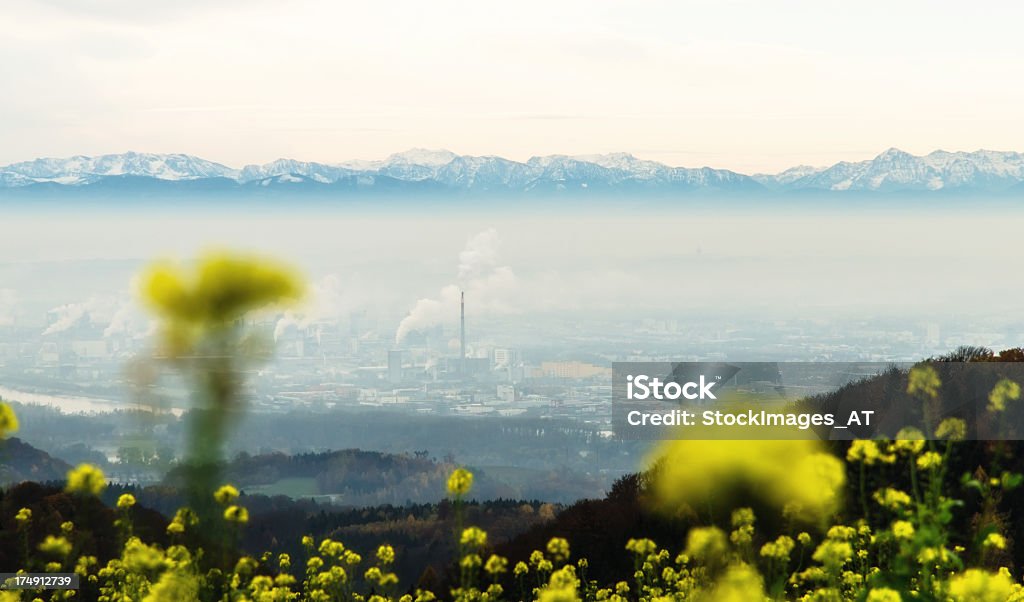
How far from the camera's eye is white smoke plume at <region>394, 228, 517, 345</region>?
124m

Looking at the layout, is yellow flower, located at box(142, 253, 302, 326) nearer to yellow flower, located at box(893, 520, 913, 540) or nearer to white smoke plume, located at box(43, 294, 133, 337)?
yellow flower, located at box(893, 520, 913, 540)

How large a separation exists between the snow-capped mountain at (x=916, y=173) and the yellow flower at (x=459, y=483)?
126803 millimetres

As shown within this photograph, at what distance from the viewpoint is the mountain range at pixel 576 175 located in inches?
4237

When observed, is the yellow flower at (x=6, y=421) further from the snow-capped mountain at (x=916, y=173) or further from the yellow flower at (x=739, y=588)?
the snow-capped mountain at (x=916, y=173)

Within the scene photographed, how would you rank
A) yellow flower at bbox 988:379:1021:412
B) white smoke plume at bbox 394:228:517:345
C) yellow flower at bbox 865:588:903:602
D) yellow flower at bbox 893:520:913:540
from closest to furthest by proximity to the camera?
Answer: yellow flower at bbox 865:588:903:602
yellow flower at bbox 893:520:913:540
yellow flower at bbox 988:379:1021:412
white smoke plume at bbox 394:228:517:345

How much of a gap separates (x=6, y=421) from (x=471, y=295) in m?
121

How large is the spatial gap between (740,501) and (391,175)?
111m

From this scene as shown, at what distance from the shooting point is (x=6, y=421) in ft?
8.63

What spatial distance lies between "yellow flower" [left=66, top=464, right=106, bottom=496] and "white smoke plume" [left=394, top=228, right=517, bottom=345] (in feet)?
378

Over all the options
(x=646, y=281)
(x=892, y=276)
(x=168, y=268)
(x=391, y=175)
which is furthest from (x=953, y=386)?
(x=892, y=276)

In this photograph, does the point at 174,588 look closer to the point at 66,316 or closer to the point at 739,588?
the point at 739,588

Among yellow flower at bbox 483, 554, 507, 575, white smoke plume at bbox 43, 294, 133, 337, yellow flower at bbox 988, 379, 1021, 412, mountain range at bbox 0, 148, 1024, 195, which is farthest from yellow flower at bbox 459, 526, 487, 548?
white smoke plume at bbox 43, 294, 133, 337

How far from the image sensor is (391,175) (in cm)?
11412

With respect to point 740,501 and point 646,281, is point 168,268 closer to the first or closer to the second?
point 740,501
